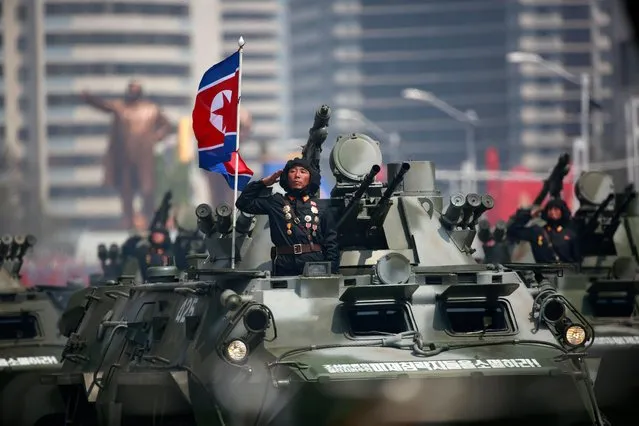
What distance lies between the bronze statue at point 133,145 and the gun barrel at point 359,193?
10736cm

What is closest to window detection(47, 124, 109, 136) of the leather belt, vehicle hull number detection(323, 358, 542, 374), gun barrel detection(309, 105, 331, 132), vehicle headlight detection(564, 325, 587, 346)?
gun barrel detection(309, 105, 331, 132)

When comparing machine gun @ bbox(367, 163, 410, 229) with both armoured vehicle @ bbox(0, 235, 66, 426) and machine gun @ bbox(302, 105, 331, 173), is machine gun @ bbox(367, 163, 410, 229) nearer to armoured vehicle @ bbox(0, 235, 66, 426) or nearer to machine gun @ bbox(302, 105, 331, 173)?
machine gun @ bbox(302, 105, 331, 173)

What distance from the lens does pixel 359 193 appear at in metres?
18.5

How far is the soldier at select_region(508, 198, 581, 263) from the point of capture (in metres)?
26.5

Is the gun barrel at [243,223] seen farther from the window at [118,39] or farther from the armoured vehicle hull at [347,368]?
the window at [118,39]

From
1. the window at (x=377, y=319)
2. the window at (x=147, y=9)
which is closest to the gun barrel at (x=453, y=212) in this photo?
the window at (x=377, y=319)

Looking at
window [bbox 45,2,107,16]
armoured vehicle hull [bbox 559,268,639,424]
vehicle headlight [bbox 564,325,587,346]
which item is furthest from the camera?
window [bbox 45,2,107,16]

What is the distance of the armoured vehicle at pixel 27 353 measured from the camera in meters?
20.2

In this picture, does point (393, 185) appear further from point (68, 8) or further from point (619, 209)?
point (68, 8)

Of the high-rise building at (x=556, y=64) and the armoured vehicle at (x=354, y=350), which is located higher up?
the high-rise building at (x=556, y=64)

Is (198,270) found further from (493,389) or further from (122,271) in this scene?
(122,271)

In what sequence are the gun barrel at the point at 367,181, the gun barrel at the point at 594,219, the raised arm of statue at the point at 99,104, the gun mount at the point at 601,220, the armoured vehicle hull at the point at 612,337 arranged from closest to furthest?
the gun barrel at the point at 367,181, the armoured vehicle hull at the point at 612,337, the gun mount at the point at 601,220, the gun barrel at the point at 594,219, the raised arm of statue at the point at 99,104

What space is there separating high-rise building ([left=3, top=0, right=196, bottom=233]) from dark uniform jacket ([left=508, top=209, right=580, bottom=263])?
375 feet

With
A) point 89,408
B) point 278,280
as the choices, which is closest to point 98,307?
point 89,408
